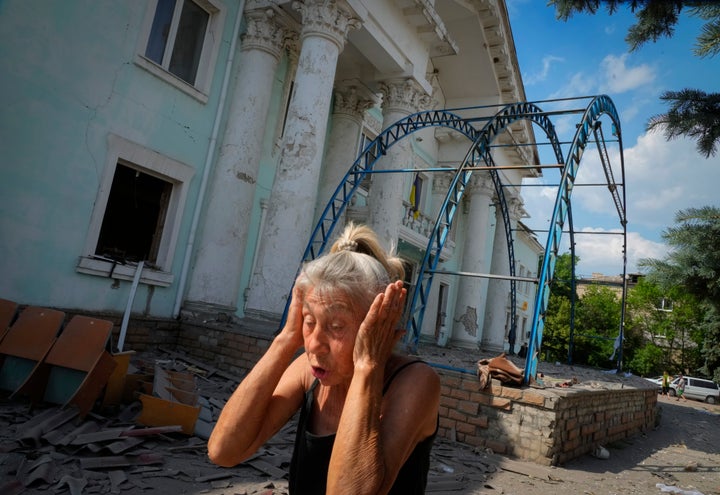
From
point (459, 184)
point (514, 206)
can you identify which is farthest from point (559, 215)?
point (514, 206)

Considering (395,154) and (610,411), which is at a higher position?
(395,154)

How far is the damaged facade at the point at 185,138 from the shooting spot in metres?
6.32

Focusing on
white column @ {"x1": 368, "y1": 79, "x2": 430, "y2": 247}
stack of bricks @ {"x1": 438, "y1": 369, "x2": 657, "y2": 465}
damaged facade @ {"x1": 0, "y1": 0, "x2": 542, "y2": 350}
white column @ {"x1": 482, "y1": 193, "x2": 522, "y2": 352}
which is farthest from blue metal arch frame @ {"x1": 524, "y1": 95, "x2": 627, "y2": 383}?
white column @ {"x1": 482, "y1": 193, "x2": 522, "y2": 352}

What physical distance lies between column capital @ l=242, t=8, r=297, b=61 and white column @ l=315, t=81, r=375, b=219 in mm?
2767

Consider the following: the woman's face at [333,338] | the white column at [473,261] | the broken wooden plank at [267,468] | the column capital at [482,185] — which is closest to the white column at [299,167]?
the broken wooden plank at [267,468]

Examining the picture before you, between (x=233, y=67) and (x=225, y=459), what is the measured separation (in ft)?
28.9

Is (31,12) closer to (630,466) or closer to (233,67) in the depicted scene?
(233,67)

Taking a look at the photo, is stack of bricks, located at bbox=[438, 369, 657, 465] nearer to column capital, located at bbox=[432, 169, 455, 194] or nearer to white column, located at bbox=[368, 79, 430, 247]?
white column, located at bbox=[368, 79, 430, 247]

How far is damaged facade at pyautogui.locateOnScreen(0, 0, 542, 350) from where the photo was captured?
6316 mm

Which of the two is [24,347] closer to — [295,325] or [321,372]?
[295,325]

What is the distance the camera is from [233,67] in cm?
904

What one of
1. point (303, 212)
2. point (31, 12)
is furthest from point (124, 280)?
point (31, 12)

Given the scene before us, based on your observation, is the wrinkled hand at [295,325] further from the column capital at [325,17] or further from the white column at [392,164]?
the white column at [392,164]

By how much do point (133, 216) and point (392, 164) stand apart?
17.7ft
